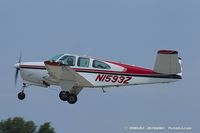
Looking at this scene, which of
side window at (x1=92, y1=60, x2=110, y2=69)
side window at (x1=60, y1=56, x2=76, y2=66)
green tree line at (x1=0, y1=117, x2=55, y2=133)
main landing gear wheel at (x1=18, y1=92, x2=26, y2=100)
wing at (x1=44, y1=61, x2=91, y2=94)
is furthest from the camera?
green tree line at (x1=0, y1=117, x2=55, y2=133)

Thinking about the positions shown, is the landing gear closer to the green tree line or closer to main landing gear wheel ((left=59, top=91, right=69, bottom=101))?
main landing gear wheel ((left=59, top=91, right=69, bottom=101))

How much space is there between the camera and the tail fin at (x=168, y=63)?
32.4 meters

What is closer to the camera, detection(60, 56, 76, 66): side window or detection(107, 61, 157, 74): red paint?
detection(60, 56, 76, 66): side window

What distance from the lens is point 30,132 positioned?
5056cm

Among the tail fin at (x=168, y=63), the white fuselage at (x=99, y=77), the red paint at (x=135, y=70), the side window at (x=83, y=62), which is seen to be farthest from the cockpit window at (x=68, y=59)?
the tail fin at (x=168, y=63)

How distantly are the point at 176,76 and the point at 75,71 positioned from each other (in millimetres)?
4503

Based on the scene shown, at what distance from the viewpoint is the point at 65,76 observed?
33625 mm

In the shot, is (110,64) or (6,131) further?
(6,131)

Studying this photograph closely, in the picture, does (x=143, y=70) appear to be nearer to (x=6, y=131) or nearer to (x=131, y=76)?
(x=131, y=76)

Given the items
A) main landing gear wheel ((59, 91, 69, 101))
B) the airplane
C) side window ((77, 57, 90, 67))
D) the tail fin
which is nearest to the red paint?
the airplane

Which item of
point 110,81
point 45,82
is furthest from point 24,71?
point 110,81

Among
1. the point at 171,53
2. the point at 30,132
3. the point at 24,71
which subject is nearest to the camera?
the point at 171,53

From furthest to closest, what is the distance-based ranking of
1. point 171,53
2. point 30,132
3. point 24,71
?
1. point 30,132
2. point 24,71
3. point 171,53

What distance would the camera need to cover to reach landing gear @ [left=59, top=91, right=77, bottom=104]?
33.5m
